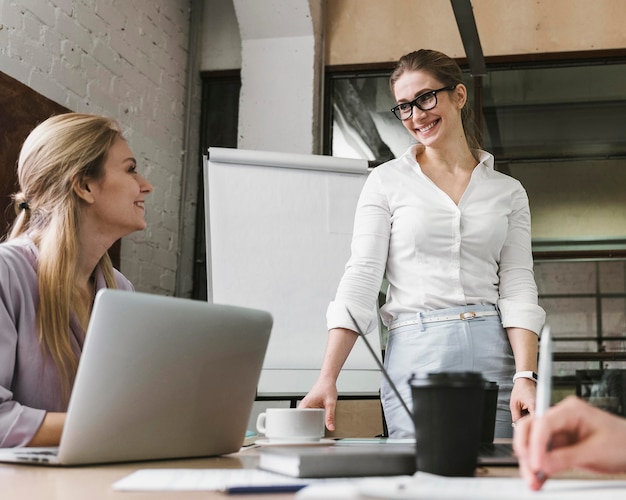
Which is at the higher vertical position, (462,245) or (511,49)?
(511,49)

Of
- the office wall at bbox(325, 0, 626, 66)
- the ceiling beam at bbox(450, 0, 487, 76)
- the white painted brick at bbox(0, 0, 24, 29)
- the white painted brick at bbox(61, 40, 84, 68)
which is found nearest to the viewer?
the ceiling beam at bbox(450, 0, 487, 76)

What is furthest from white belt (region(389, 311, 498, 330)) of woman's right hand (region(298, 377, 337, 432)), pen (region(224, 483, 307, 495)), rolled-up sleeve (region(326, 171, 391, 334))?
pen (region(224, 483, 307, 495))

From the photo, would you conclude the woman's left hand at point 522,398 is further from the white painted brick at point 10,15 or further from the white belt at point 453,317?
the white painted brick at point 10,15

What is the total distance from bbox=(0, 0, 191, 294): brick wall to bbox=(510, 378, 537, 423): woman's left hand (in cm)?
184

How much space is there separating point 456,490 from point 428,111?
4.59 ft

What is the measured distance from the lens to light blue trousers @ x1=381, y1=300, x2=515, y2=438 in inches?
65.3

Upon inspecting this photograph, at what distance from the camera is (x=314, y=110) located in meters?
3.67

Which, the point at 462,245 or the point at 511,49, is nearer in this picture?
the point at 462,245

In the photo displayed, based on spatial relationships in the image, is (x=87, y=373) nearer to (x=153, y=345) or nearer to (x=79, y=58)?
(x=153, y=345)

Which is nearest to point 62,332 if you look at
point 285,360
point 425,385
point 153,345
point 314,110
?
point 153,345

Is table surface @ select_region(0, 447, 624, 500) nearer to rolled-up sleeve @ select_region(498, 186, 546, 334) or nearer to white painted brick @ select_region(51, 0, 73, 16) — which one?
rolled-up sleeve @ select_region(498, 186, 546, 334)

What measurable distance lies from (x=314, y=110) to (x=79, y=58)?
1.19 metres

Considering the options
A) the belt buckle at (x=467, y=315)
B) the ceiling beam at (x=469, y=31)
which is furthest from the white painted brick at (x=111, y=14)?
the belt buckle at (x=467, y=315)

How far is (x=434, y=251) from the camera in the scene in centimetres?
177
